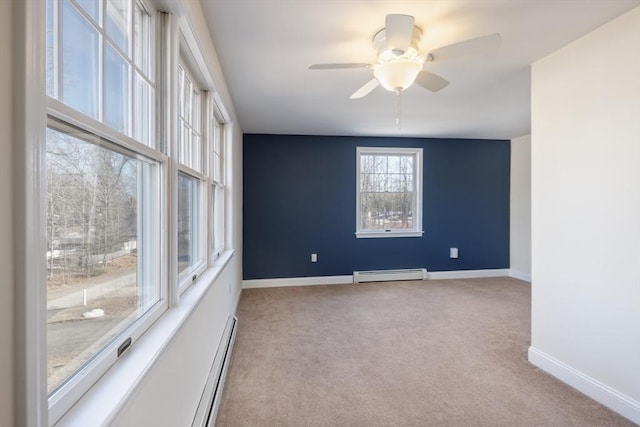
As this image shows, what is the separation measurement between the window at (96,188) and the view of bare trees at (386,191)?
4.23m

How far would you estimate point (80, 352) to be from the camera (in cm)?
81

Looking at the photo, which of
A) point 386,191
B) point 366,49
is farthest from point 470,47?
point 386,191

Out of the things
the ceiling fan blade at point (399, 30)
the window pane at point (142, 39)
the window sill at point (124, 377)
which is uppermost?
the ceiling fan blade at point (399, 30)

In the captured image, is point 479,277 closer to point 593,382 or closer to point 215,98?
point 593,382

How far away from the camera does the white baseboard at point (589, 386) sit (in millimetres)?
1845

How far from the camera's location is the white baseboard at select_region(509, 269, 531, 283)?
5.15m

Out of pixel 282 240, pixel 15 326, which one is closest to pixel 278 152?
pixel 282 240

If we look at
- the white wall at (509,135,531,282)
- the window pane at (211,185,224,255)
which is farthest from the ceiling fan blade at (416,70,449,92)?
the white wall at (509,135,531,282)

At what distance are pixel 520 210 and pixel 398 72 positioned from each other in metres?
4.52

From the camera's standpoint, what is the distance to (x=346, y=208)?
5.19 meters

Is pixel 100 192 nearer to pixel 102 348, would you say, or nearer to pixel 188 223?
pixel 102 348

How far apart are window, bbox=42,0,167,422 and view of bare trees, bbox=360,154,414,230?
423 centimetres

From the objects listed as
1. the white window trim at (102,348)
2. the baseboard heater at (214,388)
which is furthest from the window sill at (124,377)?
the baseboard heater at (214,388)

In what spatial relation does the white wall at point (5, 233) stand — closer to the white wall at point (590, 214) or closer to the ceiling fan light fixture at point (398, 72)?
the ceiling fan light fixture at point (398, 72)
